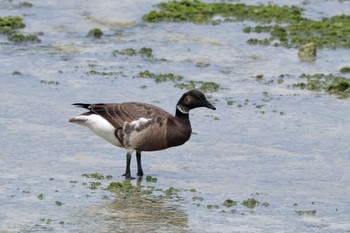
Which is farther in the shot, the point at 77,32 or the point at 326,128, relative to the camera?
the point at 77,32

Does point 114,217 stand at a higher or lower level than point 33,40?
lower

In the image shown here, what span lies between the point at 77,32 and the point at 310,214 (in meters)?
12.0

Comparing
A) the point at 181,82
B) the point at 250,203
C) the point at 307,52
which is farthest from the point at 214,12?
the point at 250,203

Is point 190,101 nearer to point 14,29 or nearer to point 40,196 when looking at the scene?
point 40,196

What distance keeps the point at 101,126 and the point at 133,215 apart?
2.42 metres

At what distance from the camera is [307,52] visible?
22250 millimetres

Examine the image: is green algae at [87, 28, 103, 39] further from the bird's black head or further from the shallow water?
the bird's black head

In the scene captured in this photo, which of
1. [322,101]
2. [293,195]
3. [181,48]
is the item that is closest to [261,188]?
[293,195]

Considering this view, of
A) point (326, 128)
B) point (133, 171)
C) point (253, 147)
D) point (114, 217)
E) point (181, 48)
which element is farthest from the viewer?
point (181, 48)

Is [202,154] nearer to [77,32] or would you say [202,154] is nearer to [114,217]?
[114,217]

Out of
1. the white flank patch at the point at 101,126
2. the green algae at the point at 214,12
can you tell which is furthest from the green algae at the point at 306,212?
the green algae at the point at 214,12

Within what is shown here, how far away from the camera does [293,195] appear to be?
14000mm

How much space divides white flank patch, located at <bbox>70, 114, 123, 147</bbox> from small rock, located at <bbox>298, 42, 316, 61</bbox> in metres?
8.05

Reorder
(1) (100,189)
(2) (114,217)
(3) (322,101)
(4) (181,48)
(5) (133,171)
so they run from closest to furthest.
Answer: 1. (2) (114,217)
2. (1) (100,189)
3. (5) (133,171)
4. (3) (322,101)
5. (4) (181,48)
